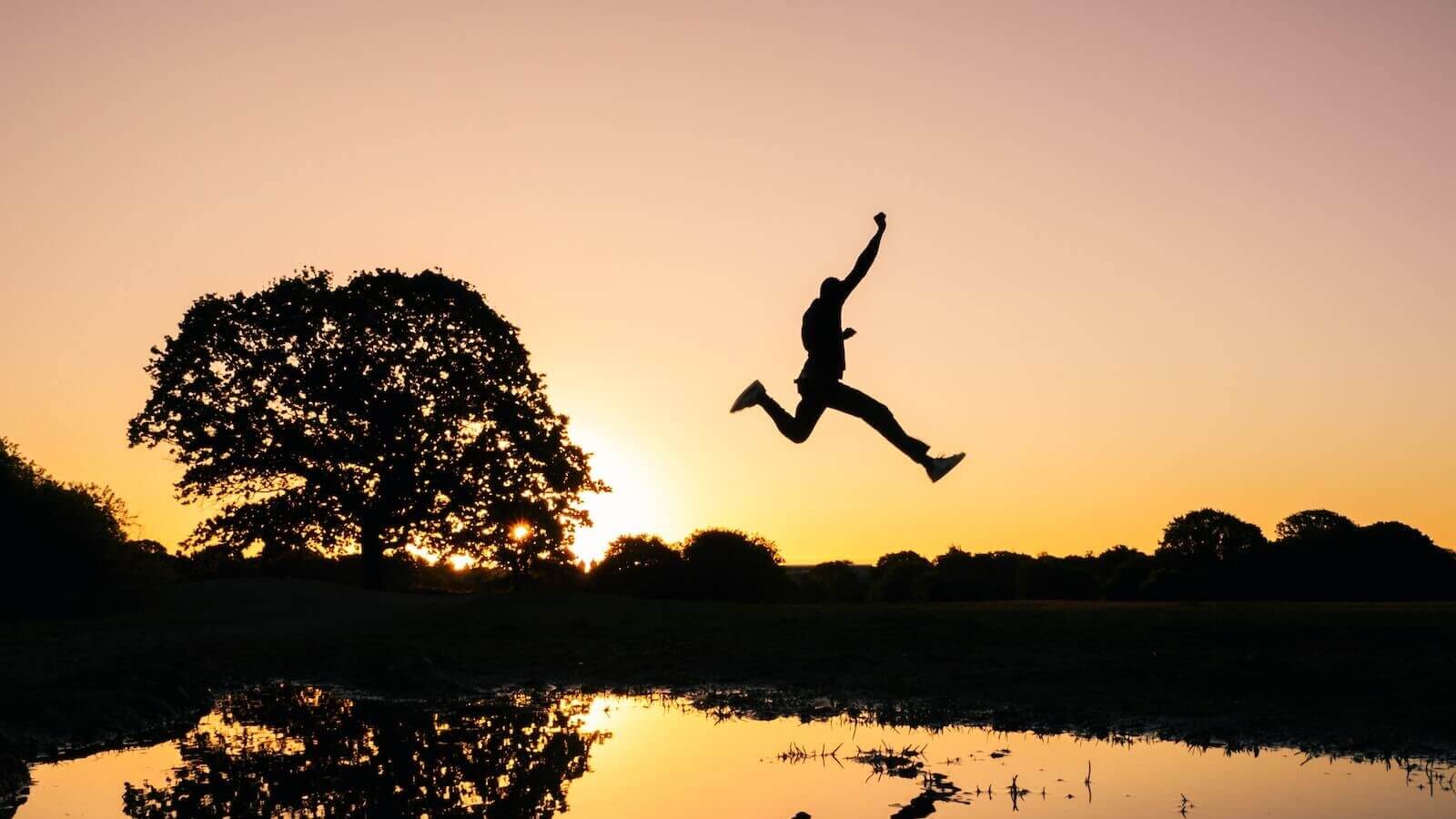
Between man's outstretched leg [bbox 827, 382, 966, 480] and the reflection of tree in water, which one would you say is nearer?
the reflection of tree in water

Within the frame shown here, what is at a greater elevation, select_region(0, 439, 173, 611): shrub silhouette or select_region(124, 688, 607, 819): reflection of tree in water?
select_region(0, 439, 173, 611): shrub silhouette

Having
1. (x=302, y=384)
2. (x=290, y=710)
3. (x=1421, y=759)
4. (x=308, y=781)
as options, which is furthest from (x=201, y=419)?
(x=1421, y=759)

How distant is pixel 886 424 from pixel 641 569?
32.8m

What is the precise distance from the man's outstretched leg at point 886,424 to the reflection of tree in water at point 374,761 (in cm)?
488

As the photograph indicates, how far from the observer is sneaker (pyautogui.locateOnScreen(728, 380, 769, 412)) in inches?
492

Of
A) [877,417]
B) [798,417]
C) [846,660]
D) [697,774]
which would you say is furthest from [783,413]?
[846,660]

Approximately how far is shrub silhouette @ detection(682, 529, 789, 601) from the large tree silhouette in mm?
6218

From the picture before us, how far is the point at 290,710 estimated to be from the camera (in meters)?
18.0

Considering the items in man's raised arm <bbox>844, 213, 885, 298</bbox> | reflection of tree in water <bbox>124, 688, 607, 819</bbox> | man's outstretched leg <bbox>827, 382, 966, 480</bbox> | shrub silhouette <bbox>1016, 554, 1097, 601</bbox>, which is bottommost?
reflection of tree in water <bbox>124, 688, 607, 819</bbox>

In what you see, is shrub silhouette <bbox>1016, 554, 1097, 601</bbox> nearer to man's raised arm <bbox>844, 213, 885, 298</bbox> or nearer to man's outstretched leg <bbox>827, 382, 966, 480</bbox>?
man's outstretched leg <bbox>827, 382, 966, 480</bbox>

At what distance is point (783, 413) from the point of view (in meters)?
12.6

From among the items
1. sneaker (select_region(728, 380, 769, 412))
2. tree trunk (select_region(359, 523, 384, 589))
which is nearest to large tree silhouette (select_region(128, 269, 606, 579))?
tree trunk (select_region(359, 523, 384, 589))

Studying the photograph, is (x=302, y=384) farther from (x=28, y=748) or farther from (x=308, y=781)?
(x=308, y=781)

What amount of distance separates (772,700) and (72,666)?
12546mm
